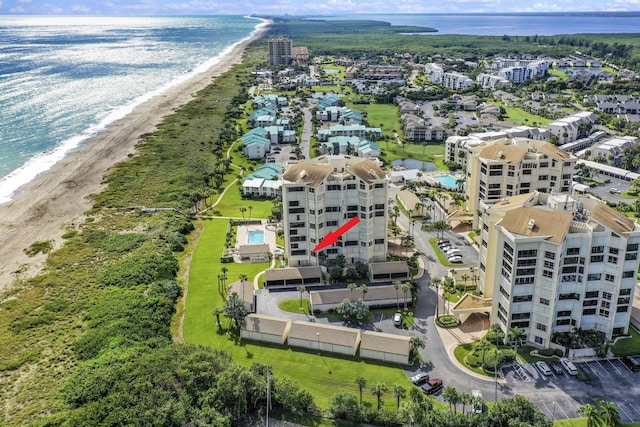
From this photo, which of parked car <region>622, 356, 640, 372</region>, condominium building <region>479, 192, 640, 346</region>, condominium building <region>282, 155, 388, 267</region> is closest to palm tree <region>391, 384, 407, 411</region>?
condominium building <region>479, 192, 640, 346</region>

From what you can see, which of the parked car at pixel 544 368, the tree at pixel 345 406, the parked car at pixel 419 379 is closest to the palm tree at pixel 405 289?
the parked car at pixel 419 379

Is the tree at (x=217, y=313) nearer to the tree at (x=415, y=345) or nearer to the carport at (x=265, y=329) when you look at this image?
the carport at (x=265, y=329)

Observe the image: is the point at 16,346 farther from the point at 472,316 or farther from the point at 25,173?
the point at 25,173

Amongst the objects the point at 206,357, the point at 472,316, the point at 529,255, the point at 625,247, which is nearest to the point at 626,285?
the point at 625,247

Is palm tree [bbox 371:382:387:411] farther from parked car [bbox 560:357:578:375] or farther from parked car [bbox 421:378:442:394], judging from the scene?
parked car [bbox 560:357:578:375]

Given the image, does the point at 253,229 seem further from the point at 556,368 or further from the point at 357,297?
the point at 556,368

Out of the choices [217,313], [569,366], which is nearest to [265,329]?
[217,313]
